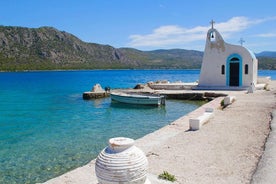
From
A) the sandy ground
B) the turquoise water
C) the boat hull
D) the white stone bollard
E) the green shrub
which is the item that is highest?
the white stone bollard

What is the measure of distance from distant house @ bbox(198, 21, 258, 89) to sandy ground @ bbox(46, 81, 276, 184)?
17376 millimetres

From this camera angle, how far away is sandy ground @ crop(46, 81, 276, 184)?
6.72m

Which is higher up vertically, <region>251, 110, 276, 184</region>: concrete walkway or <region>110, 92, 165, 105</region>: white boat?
<region>251, 110, 276, 184</region>: concrete walkway

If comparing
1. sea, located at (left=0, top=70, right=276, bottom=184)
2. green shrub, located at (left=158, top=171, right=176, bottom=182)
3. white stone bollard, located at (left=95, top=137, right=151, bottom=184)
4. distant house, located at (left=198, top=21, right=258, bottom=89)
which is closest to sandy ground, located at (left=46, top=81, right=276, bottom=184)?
green shrub, located at (left=158, top=171, right=176, bottom=182)

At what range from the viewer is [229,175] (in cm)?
672

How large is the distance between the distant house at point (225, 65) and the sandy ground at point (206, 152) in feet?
57.0

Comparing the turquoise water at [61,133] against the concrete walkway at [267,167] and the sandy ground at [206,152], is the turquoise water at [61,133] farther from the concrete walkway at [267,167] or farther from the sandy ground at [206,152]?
the concrete walkway at [267,167]

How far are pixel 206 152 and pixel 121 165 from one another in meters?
4.20

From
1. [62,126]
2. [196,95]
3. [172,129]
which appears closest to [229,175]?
[172,129]

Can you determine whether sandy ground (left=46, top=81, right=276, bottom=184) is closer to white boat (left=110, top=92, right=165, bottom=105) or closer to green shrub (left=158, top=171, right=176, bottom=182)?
green shrub (left=158, top=171, right=176, bottom=182)

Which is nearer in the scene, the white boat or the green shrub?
the green shrub

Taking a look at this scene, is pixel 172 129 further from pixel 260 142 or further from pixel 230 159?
pixel 230 159

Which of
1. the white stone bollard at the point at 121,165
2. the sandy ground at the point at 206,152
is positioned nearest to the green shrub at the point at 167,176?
the sandy ground at the point at 206,152

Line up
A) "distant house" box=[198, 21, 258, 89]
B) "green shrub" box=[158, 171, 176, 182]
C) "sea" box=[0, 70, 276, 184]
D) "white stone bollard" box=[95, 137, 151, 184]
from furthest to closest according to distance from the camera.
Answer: "distant house" box=[198, 21, 258, 89]
"sea" box=[0, 70, 276, 184]
"green shrub" box=[158, 171, 176, 182]
"white stone bollard" box=[95, 137, 151, 184]
